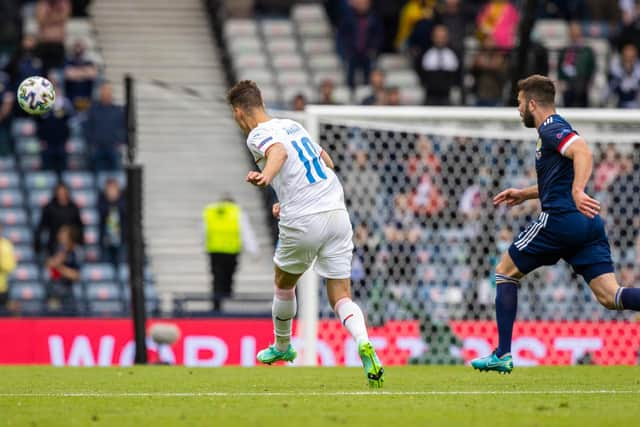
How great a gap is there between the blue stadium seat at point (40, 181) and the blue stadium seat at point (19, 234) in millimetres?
691

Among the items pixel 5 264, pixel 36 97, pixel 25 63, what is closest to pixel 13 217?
pixel 5 264

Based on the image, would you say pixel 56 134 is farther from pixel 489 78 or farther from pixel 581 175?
pixel 581 175

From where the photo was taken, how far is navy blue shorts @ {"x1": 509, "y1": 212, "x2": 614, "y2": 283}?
408 inches

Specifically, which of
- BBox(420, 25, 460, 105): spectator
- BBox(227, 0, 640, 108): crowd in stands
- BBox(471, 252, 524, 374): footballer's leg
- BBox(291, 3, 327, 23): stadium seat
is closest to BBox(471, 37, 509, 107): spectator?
BBox(227, 0, 640, 108): crowd in stands

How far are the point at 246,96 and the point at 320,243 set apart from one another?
1184 millimetres

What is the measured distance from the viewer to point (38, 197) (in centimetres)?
2180

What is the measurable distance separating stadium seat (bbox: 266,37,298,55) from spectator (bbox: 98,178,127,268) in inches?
194

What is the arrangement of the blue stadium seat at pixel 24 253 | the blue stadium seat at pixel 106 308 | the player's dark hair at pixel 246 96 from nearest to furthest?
1. the player's dark hair at pixel 246 96
2. the blue stadium seat at pixel 106 308
3. the blue stadium seat at pixel 24 253

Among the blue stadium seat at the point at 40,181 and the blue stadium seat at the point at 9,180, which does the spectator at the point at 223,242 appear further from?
the blue stadium seat at the point at 9,180

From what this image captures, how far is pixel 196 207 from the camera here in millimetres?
22938

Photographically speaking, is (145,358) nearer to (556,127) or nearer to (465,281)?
(465,281)

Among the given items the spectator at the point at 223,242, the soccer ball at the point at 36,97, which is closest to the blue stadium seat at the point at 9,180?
the spectator at the point at 223,242

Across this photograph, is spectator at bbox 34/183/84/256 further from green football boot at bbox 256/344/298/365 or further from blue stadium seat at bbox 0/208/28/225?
green football boot at bbox 256/344/298/365

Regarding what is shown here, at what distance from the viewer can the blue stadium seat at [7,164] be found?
72.5 feet
